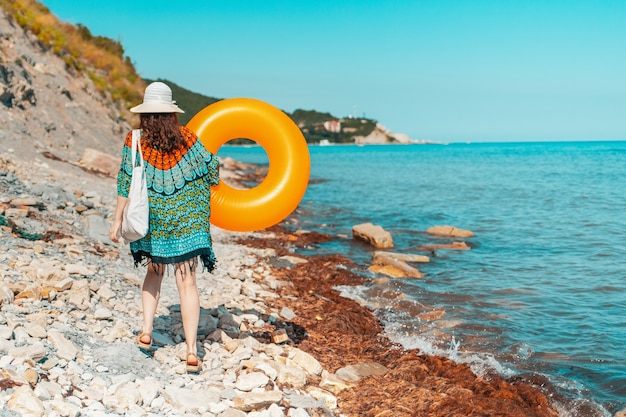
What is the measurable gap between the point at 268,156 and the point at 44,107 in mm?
11696

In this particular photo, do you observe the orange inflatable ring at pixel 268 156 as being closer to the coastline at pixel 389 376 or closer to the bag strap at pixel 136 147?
the bag strap at pixel 136 147

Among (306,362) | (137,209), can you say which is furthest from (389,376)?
(137,209)

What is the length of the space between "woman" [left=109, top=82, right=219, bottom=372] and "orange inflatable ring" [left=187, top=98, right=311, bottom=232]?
0.82 metres

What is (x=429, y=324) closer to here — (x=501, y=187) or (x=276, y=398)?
(x=276, y=398)

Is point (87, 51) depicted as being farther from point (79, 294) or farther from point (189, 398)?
point (189, 398)

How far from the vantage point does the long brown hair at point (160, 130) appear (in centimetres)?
432

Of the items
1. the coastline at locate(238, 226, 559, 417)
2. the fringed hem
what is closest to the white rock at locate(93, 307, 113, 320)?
the fringed hem

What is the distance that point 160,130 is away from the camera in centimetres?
432

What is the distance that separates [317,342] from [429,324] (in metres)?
2.16

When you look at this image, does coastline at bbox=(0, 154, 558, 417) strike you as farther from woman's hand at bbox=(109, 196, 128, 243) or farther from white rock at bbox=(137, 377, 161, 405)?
woman's hand at bbox=(109, 196, 128, 243)

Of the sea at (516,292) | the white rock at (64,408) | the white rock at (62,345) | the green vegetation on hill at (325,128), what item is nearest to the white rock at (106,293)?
the white rock at (62,345)

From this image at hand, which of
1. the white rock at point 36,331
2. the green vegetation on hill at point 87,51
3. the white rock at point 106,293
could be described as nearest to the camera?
the white rock at point 36,331

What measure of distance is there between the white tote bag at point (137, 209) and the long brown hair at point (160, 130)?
18cm

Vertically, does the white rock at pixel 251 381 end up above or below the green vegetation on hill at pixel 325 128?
below
